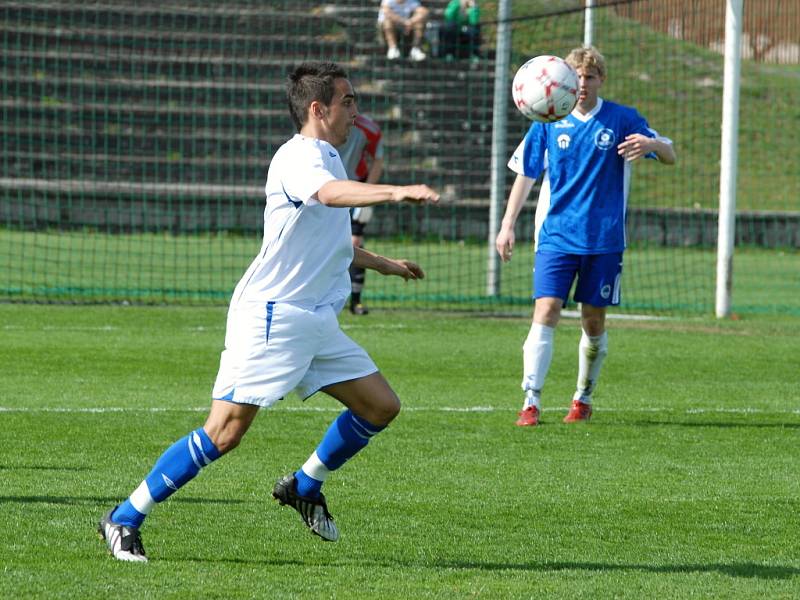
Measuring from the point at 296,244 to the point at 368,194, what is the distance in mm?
643

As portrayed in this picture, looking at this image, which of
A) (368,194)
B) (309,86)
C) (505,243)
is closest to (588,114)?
(505,243)

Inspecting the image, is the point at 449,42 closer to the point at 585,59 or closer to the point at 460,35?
the point at 460,35

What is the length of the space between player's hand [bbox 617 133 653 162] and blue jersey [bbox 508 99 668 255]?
20cm

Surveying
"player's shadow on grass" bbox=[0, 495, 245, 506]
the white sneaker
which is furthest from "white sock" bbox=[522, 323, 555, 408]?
the white sneaker

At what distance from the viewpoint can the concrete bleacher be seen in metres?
22.1

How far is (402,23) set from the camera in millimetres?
22109

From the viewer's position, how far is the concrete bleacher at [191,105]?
2206 cm

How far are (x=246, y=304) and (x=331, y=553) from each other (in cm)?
97

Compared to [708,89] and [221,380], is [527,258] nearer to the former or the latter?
[708,89]

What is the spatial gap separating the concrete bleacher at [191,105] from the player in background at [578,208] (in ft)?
43.7

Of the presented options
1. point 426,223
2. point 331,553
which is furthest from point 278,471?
point 426,223

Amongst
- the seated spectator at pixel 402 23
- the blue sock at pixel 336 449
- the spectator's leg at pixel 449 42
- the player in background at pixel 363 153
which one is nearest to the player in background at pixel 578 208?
the blue sock at pixel 336 449

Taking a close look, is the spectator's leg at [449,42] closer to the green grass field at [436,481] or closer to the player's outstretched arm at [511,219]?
the green grass field at [436,481]

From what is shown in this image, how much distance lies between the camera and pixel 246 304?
5.20m
